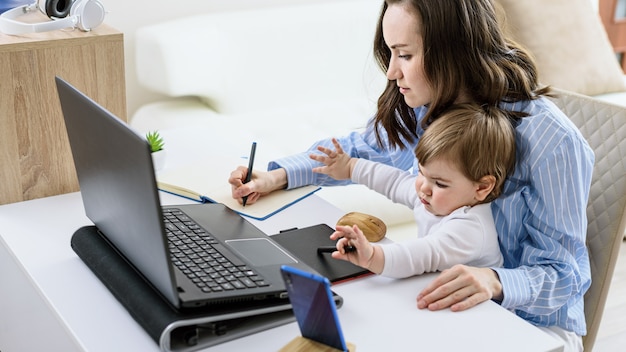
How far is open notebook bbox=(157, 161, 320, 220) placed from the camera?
4.44 feet

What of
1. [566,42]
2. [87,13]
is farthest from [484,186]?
[566,42]

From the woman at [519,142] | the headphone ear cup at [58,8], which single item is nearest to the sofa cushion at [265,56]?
the headphone ear cup at [58,8]

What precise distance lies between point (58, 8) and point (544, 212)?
0.92 metres

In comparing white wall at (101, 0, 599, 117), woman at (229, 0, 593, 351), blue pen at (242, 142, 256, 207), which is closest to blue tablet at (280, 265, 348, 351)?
woman at (229, 0, 593, 351)

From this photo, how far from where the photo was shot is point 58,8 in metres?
1.43

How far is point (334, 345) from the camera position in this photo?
93 cm

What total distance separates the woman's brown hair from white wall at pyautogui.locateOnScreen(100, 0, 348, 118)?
1467 mm

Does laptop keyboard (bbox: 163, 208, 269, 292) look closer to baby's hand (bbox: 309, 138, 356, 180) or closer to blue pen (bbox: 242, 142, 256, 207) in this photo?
blue pen (bbox: 242, 142, 256, 207)

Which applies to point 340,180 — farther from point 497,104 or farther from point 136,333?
point 136,333

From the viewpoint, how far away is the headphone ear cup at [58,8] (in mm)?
1398

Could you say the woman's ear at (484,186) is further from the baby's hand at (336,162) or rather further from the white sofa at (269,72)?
the white sofa at (269,72)

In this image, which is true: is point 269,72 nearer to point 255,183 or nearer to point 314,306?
point 255,183

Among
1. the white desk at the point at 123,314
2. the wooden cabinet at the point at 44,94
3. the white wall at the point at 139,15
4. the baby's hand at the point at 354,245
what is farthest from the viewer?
the white wall at the point at 139,15

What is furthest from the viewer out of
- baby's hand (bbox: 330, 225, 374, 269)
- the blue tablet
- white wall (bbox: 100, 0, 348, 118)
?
white wall (bbox: 100, 0, 348, 118)
